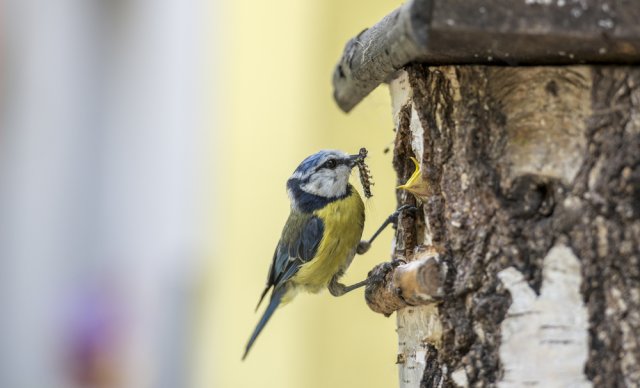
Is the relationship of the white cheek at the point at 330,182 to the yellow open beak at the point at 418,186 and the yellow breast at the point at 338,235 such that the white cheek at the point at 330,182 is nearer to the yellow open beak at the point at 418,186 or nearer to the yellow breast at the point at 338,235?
the yellow breast at the point at 338,235

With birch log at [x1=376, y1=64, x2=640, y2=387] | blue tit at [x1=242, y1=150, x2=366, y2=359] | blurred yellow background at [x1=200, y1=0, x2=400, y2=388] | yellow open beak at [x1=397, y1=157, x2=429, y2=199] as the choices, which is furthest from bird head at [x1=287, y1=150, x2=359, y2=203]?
birch log at [x1=376, y1=64, x2=640, y2=387]

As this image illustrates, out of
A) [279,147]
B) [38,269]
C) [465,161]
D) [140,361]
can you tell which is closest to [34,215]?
[38,269]

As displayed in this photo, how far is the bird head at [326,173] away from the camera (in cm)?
278

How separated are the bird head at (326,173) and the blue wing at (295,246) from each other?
8 centimetres

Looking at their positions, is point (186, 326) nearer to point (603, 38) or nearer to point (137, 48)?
point (137, 48)

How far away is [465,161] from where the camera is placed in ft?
5.62

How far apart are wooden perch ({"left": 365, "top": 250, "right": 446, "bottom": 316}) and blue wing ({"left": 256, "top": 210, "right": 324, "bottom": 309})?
0.80m

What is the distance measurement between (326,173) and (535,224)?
3.96ft

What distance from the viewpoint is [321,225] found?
2.82 metres

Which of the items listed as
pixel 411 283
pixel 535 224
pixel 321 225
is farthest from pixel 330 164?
pixel 535 224

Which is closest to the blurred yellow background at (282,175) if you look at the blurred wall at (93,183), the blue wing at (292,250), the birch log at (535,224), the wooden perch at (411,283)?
the blurred wall at (93,183)

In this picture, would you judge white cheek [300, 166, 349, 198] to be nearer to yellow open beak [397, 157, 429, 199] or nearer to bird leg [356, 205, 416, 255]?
bird leg [356, 205, 416, 255]

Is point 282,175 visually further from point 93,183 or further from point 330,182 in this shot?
point 93,183

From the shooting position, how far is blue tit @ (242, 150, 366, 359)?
9.14 ft
